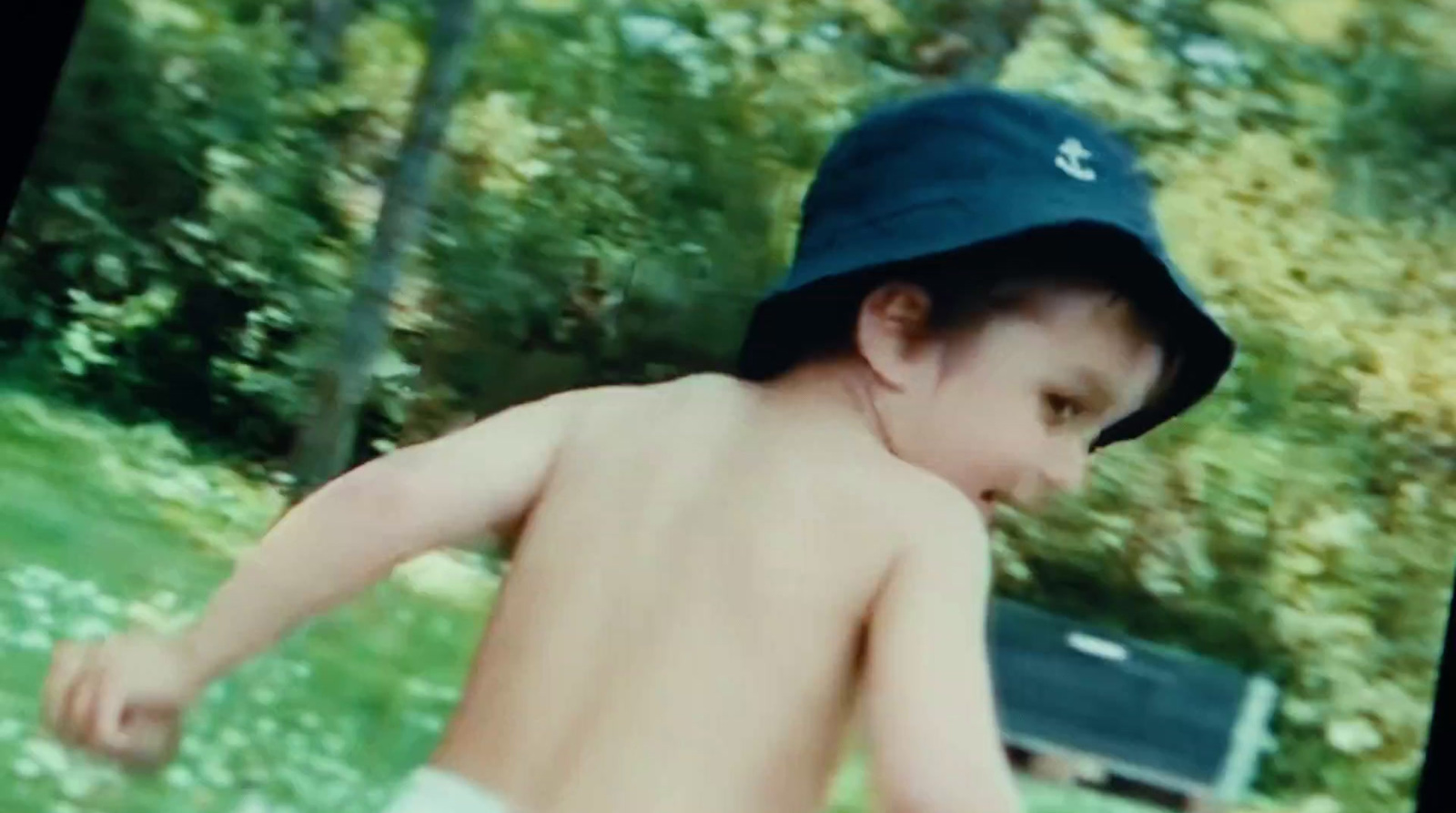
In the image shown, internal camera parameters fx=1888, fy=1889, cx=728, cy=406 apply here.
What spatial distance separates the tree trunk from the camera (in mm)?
815

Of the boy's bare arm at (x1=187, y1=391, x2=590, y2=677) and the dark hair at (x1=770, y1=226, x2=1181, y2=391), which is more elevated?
the dark hair at (x1=770, y1=226, x2=1181, y2=391)

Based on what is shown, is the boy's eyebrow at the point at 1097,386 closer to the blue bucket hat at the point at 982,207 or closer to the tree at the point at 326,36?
the blue bucket hat at the point at 982,207

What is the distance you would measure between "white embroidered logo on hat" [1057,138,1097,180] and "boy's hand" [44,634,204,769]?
0.42 m

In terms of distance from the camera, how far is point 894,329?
0.79 m

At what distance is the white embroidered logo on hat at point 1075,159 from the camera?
0.79m

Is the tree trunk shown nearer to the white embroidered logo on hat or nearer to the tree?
the tree

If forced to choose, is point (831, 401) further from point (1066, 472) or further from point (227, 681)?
point (227, 681)

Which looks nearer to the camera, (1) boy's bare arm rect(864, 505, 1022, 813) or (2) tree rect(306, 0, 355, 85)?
(1) boy's bare arm rect(864, 505, 1022, 813)

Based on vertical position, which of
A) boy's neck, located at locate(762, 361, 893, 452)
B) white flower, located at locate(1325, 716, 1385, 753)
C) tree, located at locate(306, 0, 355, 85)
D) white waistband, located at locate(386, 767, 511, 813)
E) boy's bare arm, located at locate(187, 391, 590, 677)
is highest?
tree, located at locate(306, 0, 355, 85)

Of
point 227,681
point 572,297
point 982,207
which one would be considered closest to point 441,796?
point 227,681

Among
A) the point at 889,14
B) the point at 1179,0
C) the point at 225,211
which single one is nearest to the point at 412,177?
the point at 225,211

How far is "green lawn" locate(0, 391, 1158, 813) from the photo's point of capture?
2.52ft

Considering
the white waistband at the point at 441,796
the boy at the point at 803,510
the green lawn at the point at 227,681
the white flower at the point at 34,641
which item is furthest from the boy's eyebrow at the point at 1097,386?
the white flower at the point at 34,641


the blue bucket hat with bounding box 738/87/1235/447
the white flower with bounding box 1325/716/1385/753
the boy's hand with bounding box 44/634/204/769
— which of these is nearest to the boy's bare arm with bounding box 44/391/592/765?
the boy's hand with bounding box 44/634/204/769
